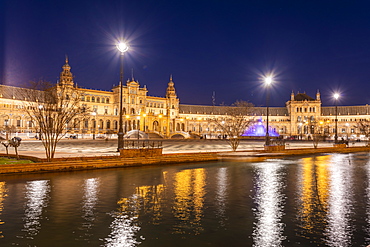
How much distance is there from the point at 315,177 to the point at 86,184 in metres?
12.7

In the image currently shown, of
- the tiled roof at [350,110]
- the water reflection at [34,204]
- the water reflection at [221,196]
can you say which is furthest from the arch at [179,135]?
the tiled roof at [350,110]

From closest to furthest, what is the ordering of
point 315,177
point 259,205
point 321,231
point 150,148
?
point 321,231
point 259,205
point 315,177
point 150,148

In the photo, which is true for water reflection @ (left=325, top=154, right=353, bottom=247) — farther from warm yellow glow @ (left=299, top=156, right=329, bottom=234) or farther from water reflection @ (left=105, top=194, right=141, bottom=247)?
water reflection @ (left=105, top=194, right=141, bottom=247)

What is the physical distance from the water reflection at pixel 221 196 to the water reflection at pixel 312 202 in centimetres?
228

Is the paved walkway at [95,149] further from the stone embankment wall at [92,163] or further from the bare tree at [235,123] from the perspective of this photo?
the stone embankment wall at [92,163]

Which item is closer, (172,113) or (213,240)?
(213,240)

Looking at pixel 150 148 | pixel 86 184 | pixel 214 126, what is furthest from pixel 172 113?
pixel 86 184

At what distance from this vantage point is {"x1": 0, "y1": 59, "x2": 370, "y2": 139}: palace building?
116m

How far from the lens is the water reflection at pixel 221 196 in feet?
33.5

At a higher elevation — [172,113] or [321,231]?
[172,113]

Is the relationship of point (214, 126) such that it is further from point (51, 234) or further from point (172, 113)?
point (51, 234)

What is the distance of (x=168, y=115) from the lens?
127 meters

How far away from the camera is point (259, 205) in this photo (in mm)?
11789

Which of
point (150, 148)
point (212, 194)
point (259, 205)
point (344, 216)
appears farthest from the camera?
point (150, 148)
